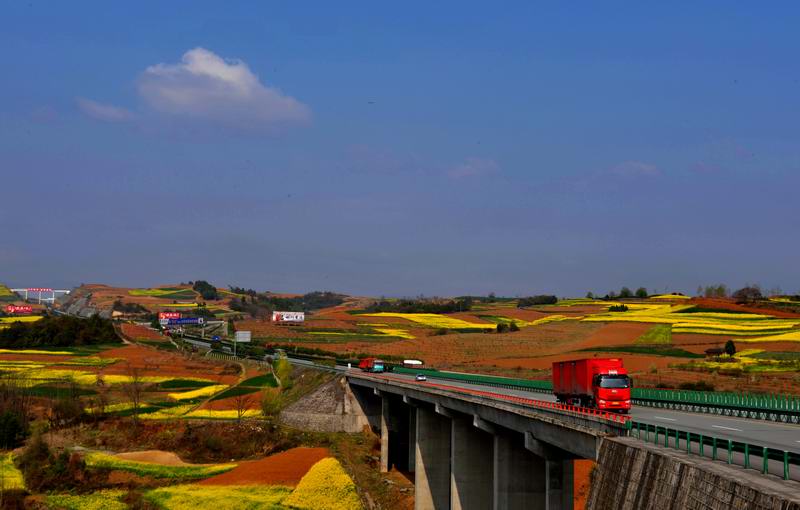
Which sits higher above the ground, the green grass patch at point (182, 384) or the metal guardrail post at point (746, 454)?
the metal guardrail post at point (746, 454)

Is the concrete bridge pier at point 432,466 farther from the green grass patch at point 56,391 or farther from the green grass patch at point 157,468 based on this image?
the green grass patch at point 56,391

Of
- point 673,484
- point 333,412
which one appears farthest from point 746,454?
point 333,412

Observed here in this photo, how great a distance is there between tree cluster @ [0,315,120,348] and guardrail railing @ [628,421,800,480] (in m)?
159

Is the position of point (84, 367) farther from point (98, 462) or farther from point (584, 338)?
point (584, 338)

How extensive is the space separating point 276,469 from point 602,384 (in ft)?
119

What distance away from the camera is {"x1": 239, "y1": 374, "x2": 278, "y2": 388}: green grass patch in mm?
114006

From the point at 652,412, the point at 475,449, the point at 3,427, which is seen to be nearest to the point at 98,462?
the point at 3,427

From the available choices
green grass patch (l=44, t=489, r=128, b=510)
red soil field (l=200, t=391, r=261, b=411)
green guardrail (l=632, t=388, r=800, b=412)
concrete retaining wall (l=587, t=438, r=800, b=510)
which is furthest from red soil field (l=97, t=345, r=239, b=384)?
concrete retaining wall (l=587, t=438, r=800, b=510)

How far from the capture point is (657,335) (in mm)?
131875

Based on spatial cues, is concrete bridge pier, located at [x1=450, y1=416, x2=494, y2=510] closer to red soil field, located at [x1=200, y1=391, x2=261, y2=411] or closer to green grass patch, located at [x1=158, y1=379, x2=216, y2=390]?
red soil field, located at [x1=200, y1=391, x2=261, y2=411]

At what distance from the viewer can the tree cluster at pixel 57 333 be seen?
530 feet

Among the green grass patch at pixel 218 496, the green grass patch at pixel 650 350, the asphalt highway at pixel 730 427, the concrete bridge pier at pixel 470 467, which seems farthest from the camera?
the green grass patch at pixel 650 350

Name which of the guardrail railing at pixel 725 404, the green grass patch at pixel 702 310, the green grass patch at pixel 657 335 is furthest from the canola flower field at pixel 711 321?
the guardrail railing at pixel 725 404

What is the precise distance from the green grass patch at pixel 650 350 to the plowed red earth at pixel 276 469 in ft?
190
